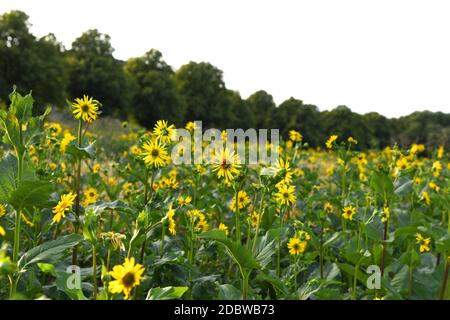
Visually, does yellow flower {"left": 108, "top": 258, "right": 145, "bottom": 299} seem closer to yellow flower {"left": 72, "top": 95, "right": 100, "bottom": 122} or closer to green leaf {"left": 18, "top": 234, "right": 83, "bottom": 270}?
green leaf {"left": 18, "top": 234, "right": 83, "bottom": 270}

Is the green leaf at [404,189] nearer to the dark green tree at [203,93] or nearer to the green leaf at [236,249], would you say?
the green leaf at [236,249]

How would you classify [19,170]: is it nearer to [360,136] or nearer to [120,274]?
[120,274]

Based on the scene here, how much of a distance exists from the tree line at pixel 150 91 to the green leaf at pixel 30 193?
22.9 metres

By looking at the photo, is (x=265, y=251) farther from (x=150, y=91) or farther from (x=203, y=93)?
(x=203, y=93)

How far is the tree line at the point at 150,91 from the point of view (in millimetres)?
29750

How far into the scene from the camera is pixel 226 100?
43.0 metres

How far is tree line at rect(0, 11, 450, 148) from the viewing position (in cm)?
2975

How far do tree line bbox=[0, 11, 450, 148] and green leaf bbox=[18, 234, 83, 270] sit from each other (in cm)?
2287

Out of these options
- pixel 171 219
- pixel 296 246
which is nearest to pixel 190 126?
pixel 296 246

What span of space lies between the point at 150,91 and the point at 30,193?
1454 inches

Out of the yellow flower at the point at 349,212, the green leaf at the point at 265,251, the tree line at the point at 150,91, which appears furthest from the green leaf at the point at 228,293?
the tree line at the point at 150,91

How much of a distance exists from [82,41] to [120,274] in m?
39.7

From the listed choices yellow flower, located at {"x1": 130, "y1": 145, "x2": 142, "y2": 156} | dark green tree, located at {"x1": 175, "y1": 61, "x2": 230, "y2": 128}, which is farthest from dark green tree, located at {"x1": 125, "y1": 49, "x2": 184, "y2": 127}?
yellow flower, located at {"x1": 130, "y1": 145, "x2": 142, "y2": 156}
